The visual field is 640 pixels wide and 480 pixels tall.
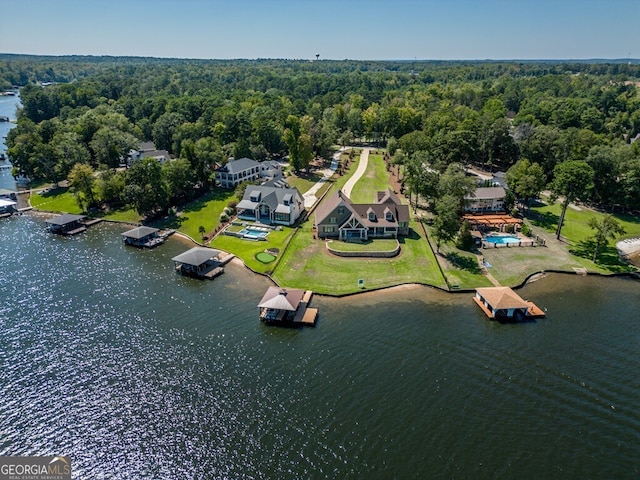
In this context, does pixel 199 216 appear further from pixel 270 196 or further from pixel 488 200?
pixel 488 200

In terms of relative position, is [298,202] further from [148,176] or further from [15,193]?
[15,193]

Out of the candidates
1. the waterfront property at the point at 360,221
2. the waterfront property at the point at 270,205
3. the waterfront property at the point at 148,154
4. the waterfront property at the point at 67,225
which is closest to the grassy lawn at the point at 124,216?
the waterfront property at the point at 67,225

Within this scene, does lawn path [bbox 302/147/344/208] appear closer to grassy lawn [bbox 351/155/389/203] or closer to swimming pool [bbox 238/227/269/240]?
grassy lawn [bbox 351/155/389/203]

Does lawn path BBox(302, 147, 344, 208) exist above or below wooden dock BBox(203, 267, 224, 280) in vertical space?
above

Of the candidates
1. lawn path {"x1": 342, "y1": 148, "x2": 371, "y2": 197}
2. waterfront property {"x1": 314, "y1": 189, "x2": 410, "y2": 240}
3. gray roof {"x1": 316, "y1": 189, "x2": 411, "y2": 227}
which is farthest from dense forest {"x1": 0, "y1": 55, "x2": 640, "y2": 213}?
waterfront property {"x1": 314, "y1": 189, "x2": 410, "y2": 240}

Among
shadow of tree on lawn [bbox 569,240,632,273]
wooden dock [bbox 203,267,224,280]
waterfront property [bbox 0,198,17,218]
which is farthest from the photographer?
waterfront property [bbox 0,198,17,218]

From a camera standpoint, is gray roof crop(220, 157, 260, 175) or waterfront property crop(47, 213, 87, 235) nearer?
waterfront property crop(47, 213, 87, 235)
